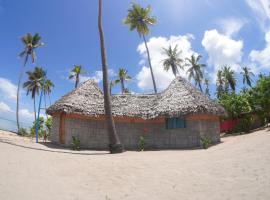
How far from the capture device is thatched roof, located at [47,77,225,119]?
14938 millimetres

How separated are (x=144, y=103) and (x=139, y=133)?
2.33m

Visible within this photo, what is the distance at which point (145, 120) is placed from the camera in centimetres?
1634

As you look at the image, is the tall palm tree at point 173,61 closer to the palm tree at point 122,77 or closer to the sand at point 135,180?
the palm tree at point 122,77

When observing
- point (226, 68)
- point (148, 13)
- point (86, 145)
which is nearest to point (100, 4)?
point (86, 145)

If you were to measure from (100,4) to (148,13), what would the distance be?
11343mm

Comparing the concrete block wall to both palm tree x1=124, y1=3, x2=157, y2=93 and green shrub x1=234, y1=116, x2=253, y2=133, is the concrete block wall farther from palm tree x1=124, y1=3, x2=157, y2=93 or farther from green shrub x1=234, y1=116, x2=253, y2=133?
palm tree x1=124, y1=3, x2=157, y2=93

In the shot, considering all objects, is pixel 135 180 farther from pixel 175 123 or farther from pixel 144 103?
pixel 144 103

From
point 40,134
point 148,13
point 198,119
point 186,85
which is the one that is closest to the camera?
point 198,119

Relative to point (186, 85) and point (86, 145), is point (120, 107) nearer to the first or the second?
point (86, 145)

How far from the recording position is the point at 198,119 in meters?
15.0

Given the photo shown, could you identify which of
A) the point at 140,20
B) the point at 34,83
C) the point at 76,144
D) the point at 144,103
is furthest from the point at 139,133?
the point at 34,83

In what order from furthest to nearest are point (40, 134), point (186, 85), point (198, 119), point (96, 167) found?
point (40, 134) < point (186, 85) < point (198, 119) < point (96, 167)

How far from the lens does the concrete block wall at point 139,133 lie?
15062 mm

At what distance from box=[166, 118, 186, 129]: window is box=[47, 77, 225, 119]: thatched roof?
2.84 ft
